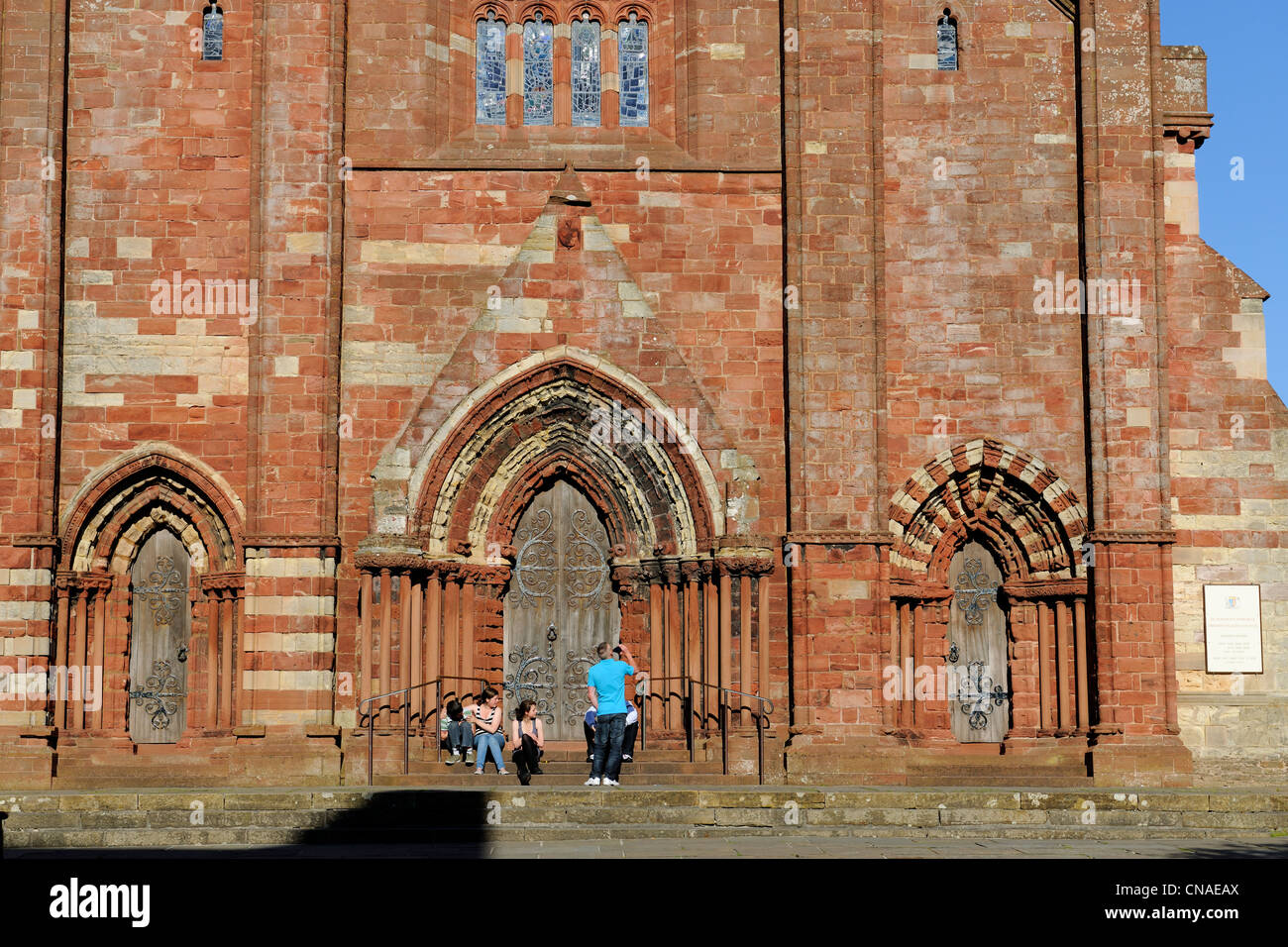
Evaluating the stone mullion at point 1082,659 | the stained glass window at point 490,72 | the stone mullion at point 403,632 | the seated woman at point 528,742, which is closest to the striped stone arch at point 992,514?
the stone mullion at point 1082,659

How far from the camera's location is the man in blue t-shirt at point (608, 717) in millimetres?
18703

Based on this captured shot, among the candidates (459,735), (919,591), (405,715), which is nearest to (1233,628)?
(919,591)

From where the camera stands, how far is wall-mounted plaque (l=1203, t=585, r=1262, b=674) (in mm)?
21000

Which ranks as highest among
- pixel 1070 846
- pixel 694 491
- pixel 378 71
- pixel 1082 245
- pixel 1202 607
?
pixel 378 71

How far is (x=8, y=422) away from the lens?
810 inches

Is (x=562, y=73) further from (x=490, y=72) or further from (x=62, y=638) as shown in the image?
(x=62, y=638)

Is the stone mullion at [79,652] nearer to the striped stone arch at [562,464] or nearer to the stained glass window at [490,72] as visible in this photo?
the striped stone arch at [562,464]

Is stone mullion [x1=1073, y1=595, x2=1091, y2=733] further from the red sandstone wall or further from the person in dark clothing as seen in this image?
the person in dark clothing

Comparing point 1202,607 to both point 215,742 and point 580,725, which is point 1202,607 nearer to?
point 580,725

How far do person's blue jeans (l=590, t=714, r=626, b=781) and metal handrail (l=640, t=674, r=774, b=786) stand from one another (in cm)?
172
